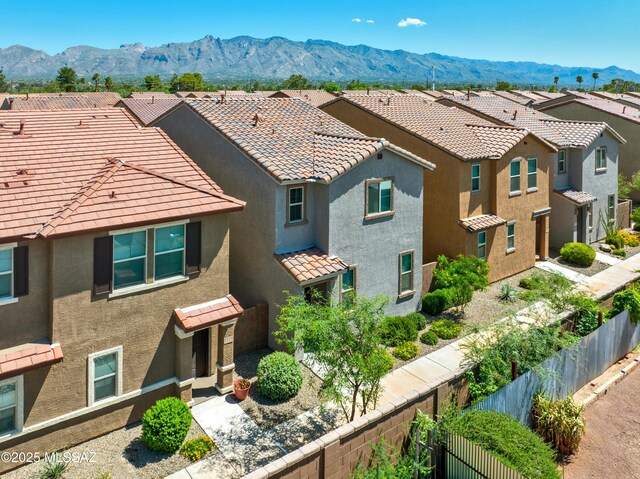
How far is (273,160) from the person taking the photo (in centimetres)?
1777

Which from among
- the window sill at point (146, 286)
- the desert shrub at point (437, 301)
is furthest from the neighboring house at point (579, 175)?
the window sill at point (146, 286)

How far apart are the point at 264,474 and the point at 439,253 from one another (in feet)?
59.0

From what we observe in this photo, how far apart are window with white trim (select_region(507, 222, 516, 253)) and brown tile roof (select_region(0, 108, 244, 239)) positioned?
55.1 ft

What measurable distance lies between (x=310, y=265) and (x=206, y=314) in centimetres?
424

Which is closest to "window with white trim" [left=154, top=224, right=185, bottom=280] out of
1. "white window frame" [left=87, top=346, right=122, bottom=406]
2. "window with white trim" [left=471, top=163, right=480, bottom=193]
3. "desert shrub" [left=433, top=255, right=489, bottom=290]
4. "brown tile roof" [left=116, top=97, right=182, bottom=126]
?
"white window frame" [left=87, top=346, right=122, bottom=406]

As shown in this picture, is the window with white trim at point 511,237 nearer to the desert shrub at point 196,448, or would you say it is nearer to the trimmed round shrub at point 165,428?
the desert shrub at point 196,448

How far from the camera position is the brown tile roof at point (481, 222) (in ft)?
76.3

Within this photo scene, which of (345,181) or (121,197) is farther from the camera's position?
(345,181)

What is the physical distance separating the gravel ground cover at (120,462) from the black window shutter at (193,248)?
14.9ft

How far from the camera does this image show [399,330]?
18594mm

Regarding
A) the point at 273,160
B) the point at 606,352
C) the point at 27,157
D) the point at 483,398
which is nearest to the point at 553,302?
the point at 606,352

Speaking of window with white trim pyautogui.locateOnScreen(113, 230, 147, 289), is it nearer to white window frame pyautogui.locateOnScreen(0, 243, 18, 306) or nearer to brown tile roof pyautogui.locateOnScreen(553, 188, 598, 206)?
white window frame pyautogui.locateOnScreen(0, 243, 18, 306)

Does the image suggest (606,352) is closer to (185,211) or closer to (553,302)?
(553,302)

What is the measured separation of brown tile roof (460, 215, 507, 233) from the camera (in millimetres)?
23266
